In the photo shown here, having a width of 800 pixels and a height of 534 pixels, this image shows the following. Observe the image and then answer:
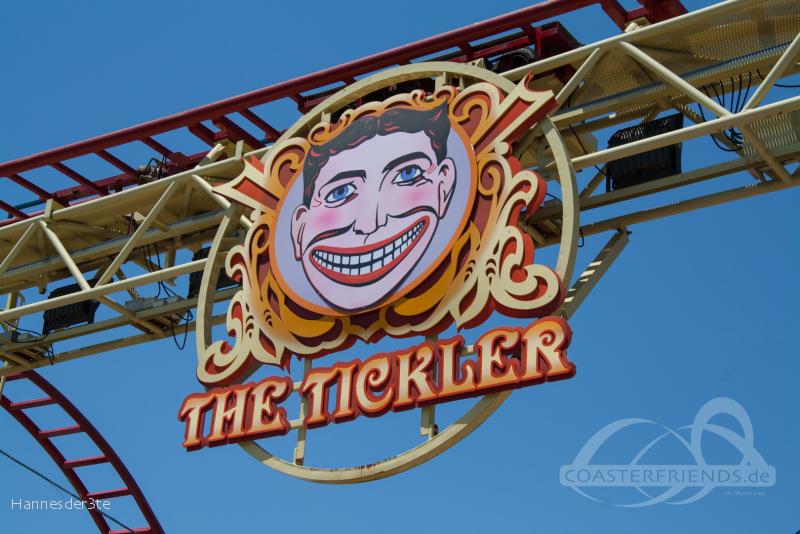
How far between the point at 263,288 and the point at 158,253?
389cm

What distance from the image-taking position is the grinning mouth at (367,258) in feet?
58.1

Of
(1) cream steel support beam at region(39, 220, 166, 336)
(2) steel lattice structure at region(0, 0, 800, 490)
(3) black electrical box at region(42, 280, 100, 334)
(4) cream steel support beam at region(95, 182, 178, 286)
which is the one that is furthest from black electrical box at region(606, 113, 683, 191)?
(3) black electrical box at region(42, 280, 100, 334)

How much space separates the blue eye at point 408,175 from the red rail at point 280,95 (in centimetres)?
161

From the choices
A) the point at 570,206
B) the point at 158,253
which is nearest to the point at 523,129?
the point at 570,206

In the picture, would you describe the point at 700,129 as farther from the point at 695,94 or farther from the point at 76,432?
the point at 76,432

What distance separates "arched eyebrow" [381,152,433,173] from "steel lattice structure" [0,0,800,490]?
127 cm

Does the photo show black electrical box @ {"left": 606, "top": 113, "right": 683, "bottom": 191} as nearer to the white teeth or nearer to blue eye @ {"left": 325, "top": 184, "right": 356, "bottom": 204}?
the white teeth

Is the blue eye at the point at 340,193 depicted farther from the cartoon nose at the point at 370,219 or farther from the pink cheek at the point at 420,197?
the pink cheek at the point at 420,197

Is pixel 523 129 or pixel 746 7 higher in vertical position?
pixel 746 7

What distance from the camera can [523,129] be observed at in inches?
686

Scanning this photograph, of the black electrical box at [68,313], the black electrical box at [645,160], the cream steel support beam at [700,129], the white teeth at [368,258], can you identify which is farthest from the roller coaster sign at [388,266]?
the black electrical box at [68,313]

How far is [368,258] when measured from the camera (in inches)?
707

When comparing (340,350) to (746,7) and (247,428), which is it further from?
(746,7)

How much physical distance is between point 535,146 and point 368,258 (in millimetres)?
2448
